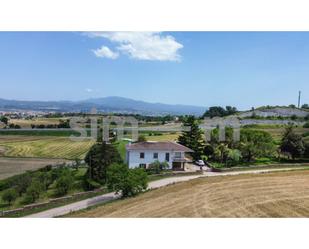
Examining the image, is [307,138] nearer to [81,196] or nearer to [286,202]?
[286,202]

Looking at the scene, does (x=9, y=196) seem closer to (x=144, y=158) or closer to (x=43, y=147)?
(x=144, y=158)

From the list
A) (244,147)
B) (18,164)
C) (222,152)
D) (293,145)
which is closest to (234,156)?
(222,152)

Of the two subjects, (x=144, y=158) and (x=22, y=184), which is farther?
(x=144, y=158)

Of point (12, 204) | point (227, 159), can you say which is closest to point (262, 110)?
point (227, 159)

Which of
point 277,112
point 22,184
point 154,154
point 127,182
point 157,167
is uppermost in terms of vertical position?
point 277,112

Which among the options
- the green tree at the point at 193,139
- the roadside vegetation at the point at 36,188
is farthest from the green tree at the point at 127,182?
the green tree at the point at 193,139

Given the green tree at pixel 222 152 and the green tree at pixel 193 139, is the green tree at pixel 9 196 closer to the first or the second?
the green tree at pixel 193 139
